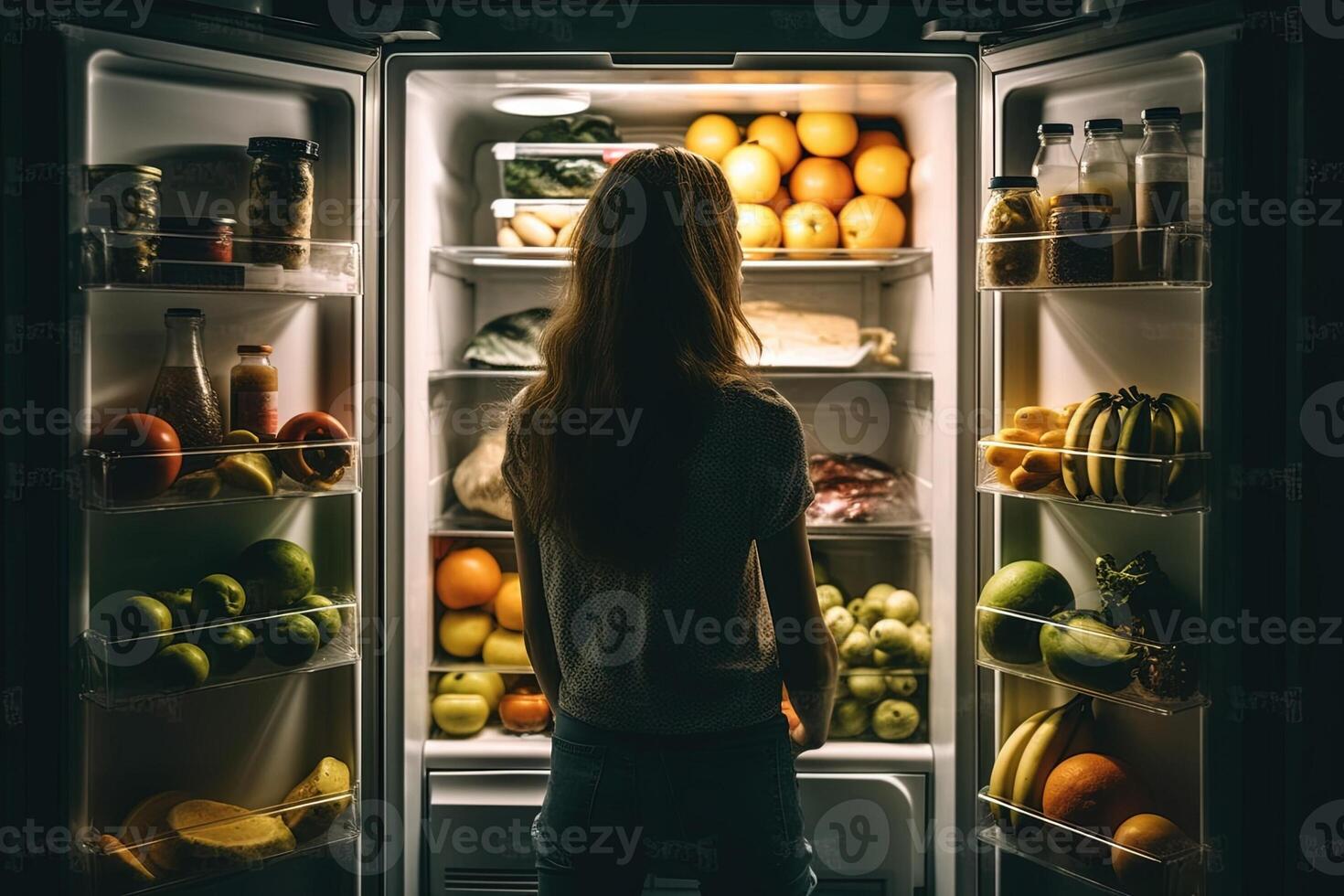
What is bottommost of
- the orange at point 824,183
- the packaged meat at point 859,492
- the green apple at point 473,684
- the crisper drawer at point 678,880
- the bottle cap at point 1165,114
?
the crisper drawer at point 678,880

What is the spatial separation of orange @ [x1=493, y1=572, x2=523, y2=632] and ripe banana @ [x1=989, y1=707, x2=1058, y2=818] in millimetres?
1015

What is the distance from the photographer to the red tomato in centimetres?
155

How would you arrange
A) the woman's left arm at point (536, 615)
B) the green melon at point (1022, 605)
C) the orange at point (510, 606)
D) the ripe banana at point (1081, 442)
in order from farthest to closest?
1. the orange at point (510, 606)
2. the green melon at point (1022, 605)
3. the ripe banana at point (1081, 442)
4. the woman's left arm at point (536, 615)

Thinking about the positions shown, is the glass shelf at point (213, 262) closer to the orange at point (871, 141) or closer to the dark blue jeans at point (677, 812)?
the dark blue jeans at point (677, 812)

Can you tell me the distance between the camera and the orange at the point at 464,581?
2.30m

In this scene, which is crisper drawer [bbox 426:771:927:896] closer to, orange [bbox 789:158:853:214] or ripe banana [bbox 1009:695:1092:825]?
ripe banana [bbox 1009:695:1092:825]

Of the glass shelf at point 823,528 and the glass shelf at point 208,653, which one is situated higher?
the glass shelf at point 823,528

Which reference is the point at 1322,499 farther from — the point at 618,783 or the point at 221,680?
the point at 221,680

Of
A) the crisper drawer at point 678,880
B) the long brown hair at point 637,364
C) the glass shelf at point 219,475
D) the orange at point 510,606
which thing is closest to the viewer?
the long brown hair at point 637,364

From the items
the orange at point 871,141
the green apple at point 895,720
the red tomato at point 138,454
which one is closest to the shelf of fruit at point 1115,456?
the green apple at point 895,720

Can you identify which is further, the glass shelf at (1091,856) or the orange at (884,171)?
the orange at (884,171)

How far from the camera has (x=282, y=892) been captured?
1.90m

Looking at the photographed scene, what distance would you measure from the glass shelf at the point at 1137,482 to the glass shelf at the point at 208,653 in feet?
3.85

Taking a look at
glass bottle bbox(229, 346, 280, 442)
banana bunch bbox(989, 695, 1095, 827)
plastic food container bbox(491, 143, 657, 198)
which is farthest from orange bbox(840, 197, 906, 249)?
glass bottle bbox(229, 346, 280, 442)
